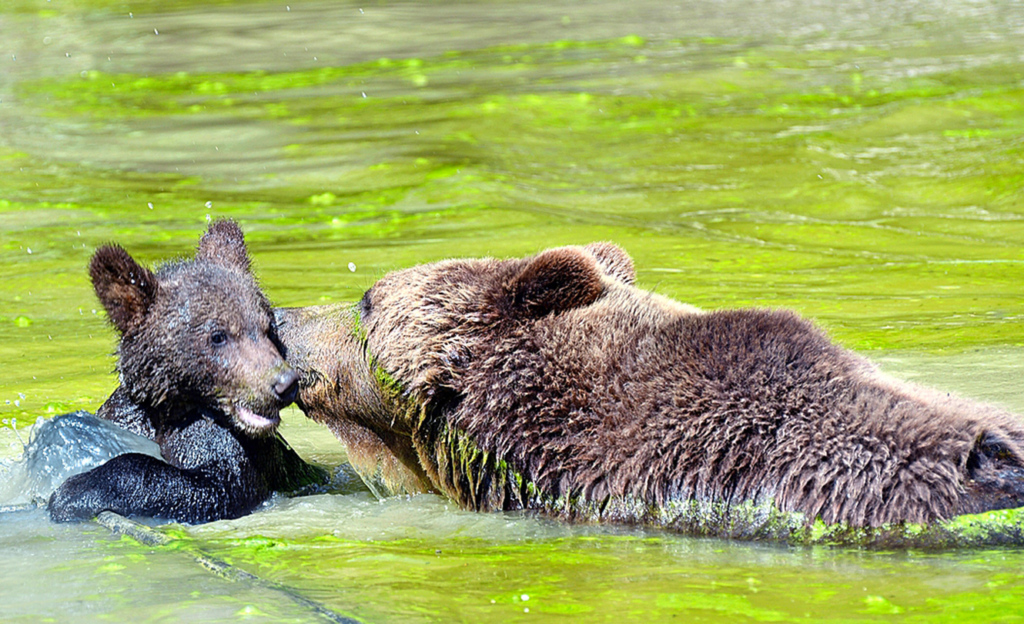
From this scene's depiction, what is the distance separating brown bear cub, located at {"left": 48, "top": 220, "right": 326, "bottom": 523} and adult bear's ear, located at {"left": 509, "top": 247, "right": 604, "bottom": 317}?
1.29 m

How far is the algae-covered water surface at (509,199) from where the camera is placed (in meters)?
4.83

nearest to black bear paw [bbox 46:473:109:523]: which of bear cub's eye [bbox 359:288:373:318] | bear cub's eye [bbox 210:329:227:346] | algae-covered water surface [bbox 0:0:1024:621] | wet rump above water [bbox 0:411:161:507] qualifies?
algae-covered water surface [bbox 0:0:1024:621]

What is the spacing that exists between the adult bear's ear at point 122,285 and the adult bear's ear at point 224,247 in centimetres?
58

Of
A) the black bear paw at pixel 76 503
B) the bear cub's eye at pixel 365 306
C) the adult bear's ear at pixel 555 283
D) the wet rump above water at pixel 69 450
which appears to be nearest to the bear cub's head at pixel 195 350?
the wet rump above water at pixel 69 450

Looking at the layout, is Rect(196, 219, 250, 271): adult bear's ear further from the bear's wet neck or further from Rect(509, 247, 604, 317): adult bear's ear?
Rect(509, 247, 604, 317): adult bear's ear

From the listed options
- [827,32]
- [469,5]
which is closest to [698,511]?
[827,32]

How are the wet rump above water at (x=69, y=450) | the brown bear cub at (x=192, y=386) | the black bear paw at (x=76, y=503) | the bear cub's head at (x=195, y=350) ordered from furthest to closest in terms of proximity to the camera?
the wet rump above water at (x=69, y=450)
the bear cub's head at (x=195, y=350)
the brown bear cub at (x=192, y=386)
the black bear paw at (x=76, y=503)

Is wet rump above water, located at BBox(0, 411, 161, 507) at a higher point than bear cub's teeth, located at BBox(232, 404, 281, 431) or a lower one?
lower

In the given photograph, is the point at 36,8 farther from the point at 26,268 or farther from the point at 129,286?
the point at 129,286

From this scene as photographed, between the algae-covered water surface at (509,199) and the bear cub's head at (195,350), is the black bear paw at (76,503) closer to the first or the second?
the algae-covered water surface at (509,199)

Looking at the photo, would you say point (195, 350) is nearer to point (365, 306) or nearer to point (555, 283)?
point (365, 306)

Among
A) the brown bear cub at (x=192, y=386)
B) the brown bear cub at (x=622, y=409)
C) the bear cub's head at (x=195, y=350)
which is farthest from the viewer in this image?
the bear cub's head at (x=195, y=350)

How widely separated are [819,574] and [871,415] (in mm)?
821

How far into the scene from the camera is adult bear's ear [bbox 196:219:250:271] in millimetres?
7012
